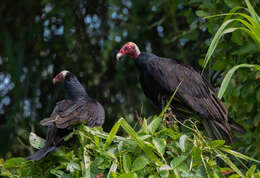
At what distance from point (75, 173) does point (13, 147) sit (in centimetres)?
216

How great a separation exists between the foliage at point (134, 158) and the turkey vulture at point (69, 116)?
8 cm

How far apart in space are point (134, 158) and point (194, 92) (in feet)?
3.61

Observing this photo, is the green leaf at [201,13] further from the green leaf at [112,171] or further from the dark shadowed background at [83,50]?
the green leaf at [112,171]

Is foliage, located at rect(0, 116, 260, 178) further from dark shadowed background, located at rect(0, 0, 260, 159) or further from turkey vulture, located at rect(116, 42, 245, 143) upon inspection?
dark shadowed background, located at rect(0, 0, 260, 159)

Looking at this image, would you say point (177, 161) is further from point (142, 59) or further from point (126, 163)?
point (142, 59)

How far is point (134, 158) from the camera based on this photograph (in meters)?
1.19

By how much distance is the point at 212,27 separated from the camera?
204cm

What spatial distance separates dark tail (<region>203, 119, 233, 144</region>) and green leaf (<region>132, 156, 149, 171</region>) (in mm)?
1046

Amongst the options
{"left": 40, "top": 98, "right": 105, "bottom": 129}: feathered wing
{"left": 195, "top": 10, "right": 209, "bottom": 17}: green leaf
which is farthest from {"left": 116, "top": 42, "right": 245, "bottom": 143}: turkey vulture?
{"left": 40, "top": 98, "right": 105, "bottom": 129}: feathered wing

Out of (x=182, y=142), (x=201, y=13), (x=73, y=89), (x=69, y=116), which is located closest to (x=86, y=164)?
(x=182, y=142)

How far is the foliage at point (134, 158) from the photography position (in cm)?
114

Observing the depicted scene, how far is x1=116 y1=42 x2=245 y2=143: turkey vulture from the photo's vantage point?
214 cm

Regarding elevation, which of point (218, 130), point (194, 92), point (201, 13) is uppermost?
point (201, 13)

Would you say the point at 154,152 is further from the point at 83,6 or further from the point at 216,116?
the point at 83,6
